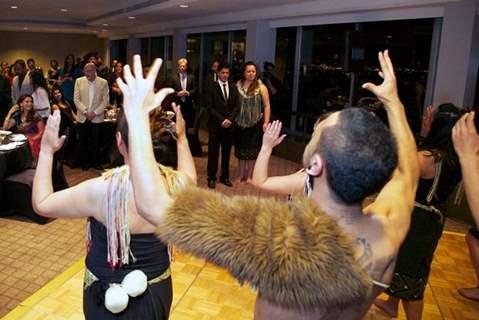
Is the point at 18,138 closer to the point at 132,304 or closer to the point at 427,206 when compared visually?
the point at 132,304

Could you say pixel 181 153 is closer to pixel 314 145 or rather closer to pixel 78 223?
pixel 314 145

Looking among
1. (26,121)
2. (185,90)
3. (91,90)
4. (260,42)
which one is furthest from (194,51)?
(26,121)

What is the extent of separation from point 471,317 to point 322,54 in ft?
17.5

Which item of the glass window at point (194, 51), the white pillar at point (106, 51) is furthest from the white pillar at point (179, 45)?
the white pillar at point (106, 51)

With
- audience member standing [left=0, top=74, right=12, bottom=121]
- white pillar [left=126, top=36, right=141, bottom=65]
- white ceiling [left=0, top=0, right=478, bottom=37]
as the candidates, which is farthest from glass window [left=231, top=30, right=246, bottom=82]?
white pillar [left=126, top=36, right=141, bottom=65]

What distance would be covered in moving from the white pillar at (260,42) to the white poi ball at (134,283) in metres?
6.91

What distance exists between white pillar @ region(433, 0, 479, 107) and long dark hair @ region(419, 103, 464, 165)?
3.15 m

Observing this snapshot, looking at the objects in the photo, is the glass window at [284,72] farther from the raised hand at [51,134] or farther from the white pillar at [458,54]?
the raised hand at [51,134]

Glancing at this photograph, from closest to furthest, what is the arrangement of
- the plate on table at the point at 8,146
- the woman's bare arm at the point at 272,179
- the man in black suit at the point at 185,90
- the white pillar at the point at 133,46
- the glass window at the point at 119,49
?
the woman's bare arm at the point at 272,179, the plate on table at the point at 8,146, the man in black suit at the point at 185,90, the white pillar at the point at 133,46, the glass window at the point at 119,49

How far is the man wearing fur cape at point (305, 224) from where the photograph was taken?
887 mm

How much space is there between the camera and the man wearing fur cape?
2.91 ft

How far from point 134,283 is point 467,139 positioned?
45.6 inches

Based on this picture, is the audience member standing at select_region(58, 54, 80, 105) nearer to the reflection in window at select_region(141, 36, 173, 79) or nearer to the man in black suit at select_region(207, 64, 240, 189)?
the man in black suit at select_region(207, 64, 240, 189)

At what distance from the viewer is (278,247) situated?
88 centimetres
